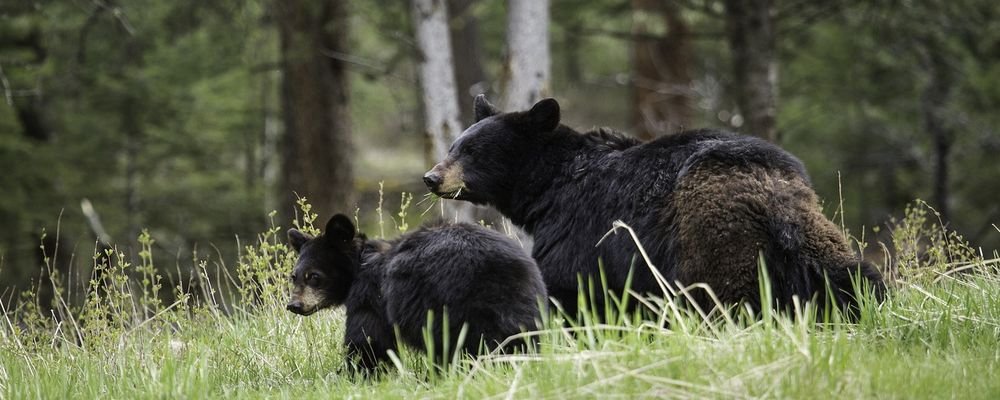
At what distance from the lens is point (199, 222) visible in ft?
64.0

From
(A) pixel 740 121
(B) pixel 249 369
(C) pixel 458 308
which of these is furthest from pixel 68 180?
(C) pixel 458 308

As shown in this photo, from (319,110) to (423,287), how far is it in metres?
8.68

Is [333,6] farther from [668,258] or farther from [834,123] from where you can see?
[834,123]

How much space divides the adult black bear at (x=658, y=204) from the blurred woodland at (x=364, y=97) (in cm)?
400

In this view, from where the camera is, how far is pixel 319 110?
43.0 ft

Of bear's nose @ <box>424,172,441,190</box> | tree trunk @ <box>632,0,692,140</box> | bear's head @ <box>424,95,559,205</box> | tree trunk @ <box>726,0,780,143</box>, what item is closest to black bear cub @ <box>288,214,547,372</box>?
bear's nose @ <box>424,172,441,190</box>

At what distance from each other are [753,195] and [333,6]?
28.9 feet

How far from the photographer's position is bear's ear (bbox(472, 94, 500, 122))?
6586 mm

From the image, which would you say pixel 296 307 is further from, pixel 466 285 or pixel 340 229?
pixel 466 285

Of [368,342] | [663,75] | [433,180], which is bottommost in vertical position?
[368,342]

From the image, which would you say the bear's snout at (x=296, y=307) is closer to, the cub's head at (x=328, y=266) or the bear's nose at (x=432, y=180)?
the cub's head at (x=328, y=266)

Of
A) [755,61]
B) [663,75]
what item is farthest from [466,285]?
[663,75]

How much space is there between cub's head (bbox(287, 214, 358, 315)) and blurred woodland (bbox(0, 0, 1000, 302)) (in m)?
4.89

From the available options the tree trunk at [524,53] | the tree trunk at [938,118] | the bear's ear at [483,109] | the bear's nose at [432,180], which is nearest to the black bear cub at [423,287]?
the bear's nose at [432,180]
